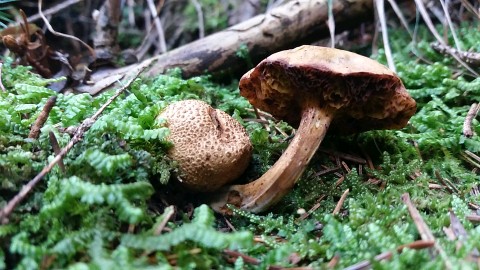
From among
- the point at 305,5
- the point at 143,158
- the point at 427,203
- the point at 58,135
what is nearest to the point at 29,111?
the point at 58,135

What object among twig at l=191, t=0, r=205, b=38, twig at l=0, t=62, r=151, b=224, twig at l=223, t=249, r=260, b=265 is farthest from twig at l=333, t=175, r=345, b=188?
twig at l=191, t=0, r=205, b=38

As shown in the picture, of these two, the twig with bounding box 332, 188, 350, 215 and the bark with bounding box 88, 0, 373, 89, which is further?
the bark with bounding box 88, 0, 373, 89

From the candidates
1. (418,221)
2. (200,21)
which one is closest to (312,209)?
(418,221)

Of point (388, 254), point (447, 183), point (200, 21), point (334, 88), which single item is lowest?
point (447, 183)

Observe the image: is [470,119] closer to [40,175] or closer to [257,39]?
[257,39]

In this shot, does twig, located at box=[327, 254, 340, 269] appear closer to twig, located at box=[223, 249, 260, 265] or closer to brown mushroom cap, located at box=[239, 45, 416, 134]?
twig, located at box=[223, 249, 260, 265]
